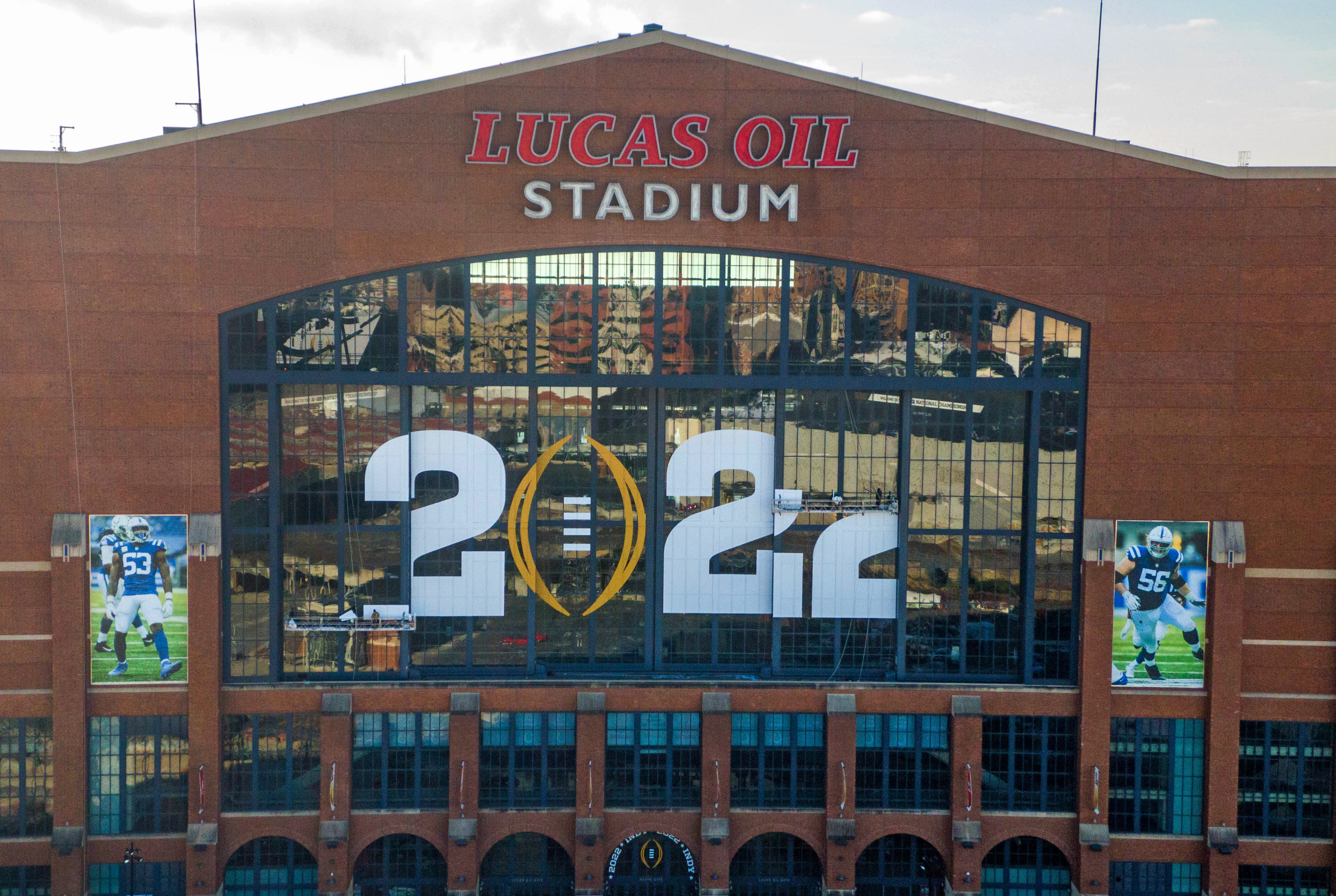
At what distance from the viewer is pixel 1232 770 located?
35.3 metres

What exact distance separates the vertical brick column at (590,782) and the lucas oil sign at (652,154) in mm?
17371

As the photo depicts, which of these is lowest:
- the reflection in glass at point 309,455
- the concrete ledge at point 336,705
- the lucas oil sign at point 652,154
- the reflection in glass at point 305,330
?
the concrete ledge at point 336,705

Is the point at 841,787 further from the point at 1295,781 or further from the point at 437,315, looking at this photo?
the point at 437,315

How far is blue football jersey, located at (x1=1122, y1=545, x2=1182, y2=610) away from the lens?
35.2 m

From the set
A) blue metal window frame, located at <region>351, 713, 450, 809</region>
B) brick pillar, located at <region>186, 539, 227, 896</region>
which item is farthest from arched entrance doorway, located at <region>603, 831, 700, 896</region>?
brick pillar, located at <region>186, 539, 227, 896</region>

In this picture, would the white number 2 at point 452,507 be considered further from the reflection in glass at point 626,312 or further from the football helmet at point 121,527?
the football helmet at point 121,527

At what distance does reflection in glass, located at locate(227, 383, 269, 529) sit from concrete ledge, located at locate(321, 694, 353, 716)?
260 inches

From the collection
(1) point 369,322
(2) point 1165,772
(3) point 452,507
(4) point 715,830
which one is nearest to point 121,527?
(1) point 369,322

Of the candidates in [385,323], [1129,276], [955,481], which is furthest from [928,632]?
[385,323]

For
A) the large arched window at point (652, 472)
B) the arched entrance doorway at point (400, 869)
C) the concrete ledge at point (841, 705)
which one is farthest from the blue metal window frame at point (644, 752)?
the arched entrance doorway at point (400, 869)

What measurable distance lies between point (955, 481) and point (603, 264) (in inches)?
586

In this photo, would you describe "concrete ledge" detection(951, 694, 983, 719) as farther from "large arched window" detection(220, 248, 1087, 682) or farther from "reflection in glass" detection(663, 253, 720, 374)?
"reflection in glass" detection(663, 253, 720, 374)

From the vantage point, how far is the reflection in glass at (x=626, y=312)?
3481cm

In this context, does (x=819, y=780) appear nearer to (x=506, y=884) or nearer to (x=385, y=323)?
(x=506, y=884)
